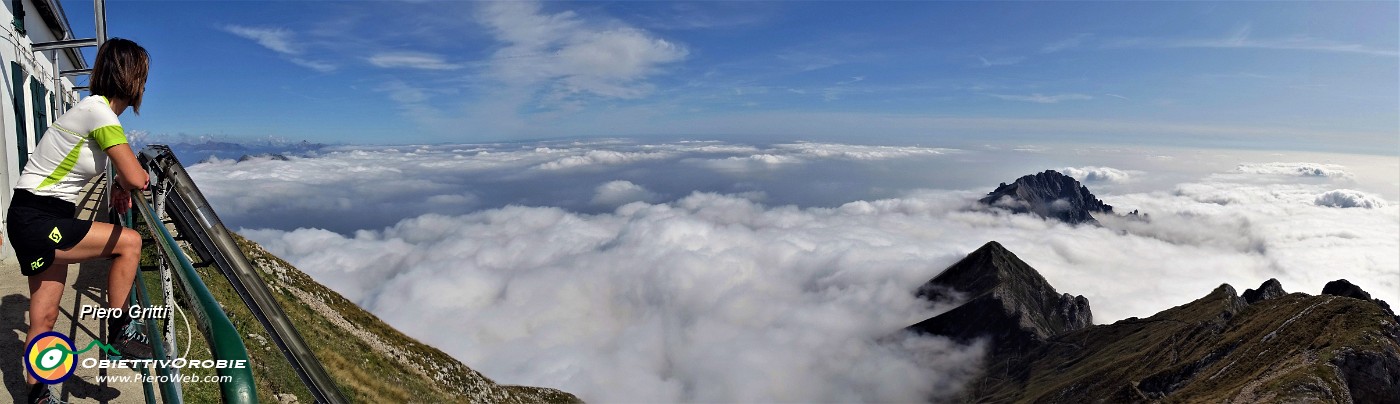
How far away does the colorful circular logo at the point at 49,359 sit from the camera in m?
5.44

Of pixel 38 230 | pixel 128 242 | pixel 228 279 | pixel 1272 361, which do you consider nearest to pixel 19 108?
pixel 38 230

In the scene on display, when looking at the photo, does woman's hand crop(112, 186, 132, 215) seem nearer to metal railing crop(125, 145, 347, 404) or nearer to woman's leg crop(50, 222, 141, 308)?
metal railing crop(125, 145, 347, 404)

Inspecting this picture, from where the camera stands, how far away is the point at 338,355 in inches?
912

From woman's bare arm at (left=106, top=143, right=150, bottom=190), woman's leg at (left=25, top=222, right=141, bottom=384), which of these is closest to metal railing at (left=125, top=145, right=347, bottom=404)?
woman's leg at (left=25, top=222, right=141, bottom=384)

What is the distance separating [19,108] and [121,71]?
19.1m

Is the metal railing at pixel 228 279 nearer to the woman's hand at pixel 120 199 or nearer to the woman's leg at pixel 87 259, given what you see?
the woman's leg at pixel 87 259

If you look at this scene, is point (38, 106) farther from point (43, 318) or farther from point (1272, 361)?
point (1272, 361)

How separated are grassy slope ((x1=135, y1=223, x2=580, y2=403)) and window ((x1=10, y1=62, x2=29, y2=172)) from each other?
233 inches

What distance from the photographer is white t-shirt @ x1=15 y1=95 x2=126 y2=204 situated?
5.28 metres

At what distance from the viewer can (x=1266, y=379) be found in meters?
116

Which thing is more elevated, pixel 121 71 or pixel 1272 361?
pixel 121 71

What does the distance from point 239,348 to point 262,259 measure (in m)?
31.9

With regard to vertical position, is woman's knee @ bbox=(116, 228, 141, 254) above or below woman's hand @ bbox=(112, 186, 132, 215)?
below

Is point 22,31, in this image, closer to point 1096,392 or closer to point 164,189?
point 164,189
